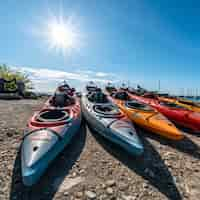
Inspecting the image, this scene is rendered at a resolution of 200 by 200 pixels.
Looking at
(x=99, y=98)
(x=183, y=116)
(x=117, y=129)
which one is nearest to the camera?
(x=117, y=129)

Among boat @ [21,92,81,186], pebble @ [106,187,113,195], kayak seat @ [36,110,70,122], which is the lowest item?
pebble @ [106,187,113,195]

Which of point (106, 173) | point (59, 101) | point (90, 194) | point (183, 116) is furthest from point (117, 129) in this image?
point (59, 101)

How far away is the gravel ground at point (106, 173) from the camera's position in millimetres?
2283

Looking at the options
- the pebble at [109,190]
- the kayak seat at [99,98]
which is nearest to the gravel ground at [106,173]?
the pebble at [109,190]

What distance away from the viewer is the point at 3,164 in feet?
9.23

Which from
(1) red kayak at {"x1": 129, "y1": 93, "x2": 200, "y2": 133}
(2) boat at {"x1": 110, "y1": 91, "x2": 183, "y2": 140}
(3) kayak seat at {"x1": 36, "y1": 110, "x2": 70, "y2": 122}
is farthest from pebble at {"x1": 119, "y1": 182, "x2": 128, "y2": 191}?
(1) red kayak at {"x1": 129, "y1": 93, "x2": 200, "y2": 133}

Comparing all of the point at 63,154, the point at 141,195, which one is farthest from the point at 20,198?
the point at 141,195

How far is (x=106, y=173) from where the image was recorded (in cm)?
278

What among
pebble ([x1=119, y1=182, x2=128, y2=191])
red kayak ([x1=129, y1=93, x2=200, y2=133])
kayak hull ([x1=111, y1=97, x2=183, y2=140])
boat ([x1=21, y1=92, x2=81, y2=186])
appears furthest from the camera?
red kayak ([x1=129, y1=93, x2=200, y2=133])

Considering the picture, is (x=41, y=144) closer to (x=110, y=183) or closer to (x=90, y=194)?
(x=90, y=194)

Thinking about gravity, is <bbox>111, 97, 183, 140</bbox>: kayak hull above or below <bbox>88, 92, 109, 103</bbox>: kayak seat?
below

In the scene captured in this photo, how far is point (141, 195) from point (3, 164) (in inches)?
101

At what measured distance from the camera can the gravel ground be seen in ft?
7.49

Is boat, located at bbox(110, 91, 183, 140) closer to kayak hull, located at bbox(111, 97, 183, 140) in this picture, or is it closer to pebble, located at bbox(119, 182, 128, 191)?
kayak hull, located at bbox(111, 97, 183, 140)
